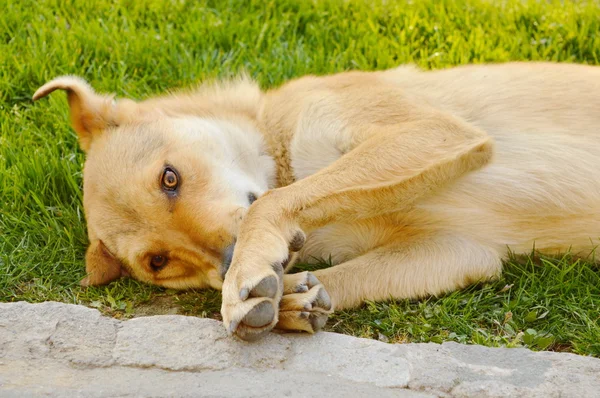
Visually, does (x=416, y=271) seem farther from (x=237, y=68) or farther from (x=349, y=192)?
(x=237, y=68)

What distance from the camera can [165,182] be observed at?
4.37 metres

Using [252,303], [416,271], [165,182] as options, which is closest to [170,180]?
[165,182]

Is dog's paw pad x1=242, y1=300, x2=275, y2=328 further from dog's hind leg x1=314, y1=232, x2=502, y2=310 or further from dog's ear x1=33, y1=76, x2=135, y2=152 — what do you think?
dog's ear x1=33, y1=76, x2=135, y2=152

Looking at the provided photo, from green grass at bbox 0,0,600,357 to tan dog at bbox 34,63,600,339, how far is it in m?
0.19

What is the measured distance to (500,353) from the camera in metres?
3.65

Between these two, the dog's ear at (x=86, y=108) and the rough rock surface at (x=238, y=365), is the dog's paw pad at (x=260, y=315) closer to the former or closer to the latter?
the rough rock surface at (x=238, y=365)

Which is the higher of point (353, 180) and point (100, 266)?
point (353, 180)

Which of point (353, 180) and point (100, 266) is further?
point (100, 266)

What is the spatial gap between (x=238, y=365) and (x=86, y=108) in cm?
226

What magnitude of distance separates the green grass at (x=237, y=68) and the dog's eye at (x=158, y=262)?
0.27 m

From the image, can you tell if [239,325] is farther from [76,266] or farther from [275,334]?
[76,266]

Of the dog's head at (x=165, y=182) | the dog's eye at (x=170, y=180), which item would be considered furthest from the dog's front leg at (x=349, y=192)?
the dog's eye at (x=170, y=180)

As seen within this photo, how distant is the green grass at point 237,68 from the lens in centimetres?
436

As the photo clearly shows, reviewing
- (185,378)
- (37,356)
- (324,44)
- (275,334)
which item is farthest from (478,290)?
(324,44)
